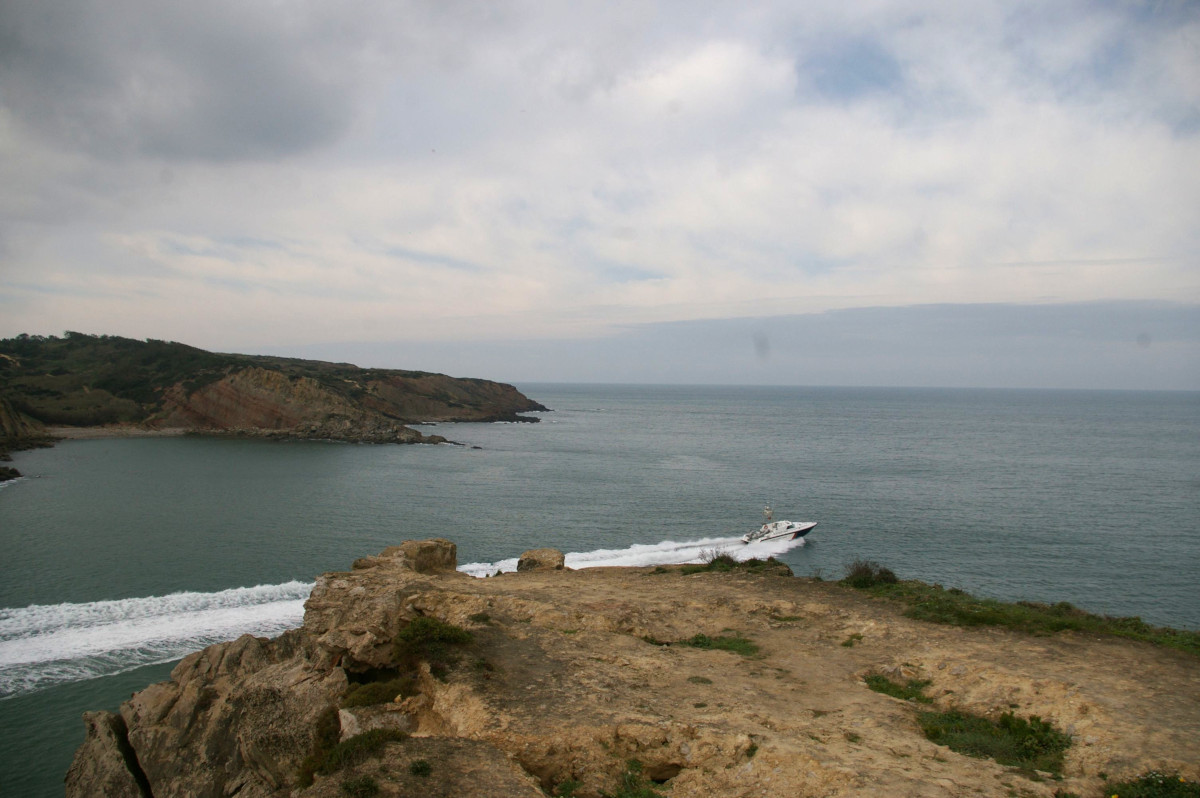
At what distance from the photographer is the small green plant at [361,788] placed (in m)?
7.14

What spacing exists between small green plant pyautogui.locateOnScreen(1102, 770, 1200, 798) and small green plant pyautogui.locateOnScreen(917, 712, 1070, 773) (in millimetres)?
635

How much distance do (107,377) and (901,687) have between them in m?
110

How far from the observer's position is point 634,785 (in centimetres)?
795

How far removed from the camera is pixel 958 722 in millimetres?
9391

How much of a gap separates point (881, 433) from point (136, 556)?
93364mm

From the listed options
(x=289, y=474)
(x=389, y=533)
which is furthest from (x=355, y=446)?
(x=389, y=533)

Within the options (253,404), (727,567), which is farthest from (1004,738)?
(253,404)

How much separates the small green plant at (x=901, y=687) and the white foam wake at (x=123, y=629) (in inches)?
701

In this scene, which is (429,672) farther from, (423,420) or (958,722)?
(423,420)

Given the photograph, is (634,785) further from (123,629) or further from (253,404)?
(253,404)

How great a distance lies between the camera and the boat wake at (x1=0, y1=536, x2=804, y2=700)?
19.3 meters

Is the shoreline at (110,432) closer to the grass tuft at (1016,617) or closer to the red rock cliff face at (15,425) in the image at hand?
the red rock cliff face at (15,425)

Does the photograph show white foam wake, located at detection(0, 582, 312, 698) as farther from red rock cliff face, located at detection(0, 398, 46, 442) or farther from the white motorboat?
red rock cliff face, located at detection(0, 398, 46, 442)

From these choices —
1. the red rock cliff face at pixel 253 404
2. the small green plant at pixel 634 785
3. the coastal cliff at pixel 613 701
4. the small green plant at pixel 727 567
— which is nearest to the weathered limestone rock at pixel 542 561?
the small green plant at pixel 727 567
